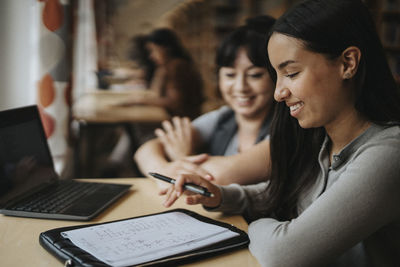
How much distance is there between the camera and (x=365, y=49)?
882 millimetres

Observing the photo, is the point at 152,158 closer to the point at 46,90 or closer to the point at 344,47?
the point at 46,90

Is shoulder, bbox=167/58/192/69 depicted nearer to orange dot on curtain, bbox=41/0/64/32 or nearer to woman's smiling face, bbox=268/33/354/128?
orange dot on curtain, bbox=41/0/64/32

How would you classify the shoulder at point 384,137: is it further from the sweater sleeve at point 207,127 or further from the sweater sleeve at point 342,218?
the sweater sleeve at point 207,127

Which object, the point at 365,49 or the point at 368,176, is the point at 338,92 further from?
the point at 368,176

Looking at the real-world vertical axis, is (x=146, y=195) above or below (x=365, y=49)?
below

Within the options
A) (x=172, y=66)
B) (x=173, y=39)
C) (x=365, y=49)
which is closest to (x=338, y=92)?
(x=365, y=49)

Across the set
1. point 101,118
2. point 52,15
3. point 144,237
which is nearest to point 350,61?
point 144,237

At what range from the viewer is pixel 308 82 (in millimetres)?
868

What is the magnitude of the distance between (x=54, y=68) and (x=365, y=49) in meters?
1.31

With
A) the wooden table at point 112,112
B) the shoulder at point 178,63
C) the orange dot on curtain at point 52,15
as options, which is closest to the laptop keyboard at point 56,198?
the orange dot on curtain at point 52,15

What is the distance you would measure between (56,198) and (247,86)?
846 mm

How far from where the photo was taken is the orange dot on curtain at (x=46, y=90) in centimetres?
169

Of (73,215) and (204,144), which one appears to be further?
(204,144)

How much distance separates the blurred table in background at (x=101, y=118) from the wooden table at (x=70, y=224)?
1668mm
